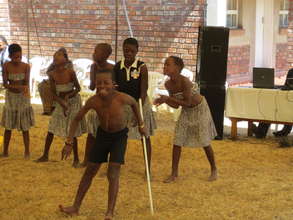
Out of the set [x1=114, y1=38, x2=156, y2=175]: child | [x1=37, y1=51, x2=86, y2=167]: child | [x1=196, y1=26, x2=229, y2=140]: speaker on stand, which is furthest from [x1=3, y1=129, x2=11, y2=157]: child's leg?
[x1=196, y1=26, x2=229, y2=140]: speaker on stand

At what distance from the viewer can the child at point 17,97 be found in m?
7.69

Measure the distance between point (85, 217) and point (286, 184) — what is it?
2487 millimetres

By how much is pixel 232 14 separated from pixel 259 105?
656cm

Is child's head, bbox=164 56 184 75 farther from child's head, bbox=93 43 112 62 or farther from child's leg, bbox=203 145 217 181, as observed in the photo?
child's leg, bbox=203 145 217 181

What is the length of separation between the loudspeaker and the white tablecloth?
0.35 meters

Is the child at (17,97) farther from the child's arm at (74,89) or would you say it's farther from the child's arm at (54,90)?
the child's arm at (74,89)

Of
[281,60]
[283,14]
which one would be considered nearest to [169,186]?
[281,60]

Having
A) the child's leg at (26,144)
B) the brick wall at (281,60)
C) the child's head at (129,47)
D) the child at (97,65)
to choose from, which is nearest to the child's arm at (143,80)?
the child's head at (129,47)

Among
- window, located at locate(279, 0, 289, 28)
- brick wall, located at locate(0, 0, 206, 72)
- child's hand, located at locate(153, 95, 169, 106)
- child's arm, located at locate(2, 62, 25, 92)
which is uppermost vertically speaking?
window, located at locate(279, 0, 289, 28)

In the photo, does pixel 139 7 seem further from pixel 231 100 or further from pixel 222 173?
pixel 222 173

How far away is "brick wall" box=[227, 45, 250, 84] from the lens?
14602 mm

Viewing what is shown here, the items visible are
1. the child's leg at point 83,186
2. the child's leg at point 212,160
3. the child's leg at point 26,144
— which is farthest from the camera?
the child's leg at point 26,144

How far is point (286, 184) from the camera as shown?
22.5 feet

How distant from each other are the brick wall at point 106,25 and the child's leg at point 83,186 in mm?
7021
